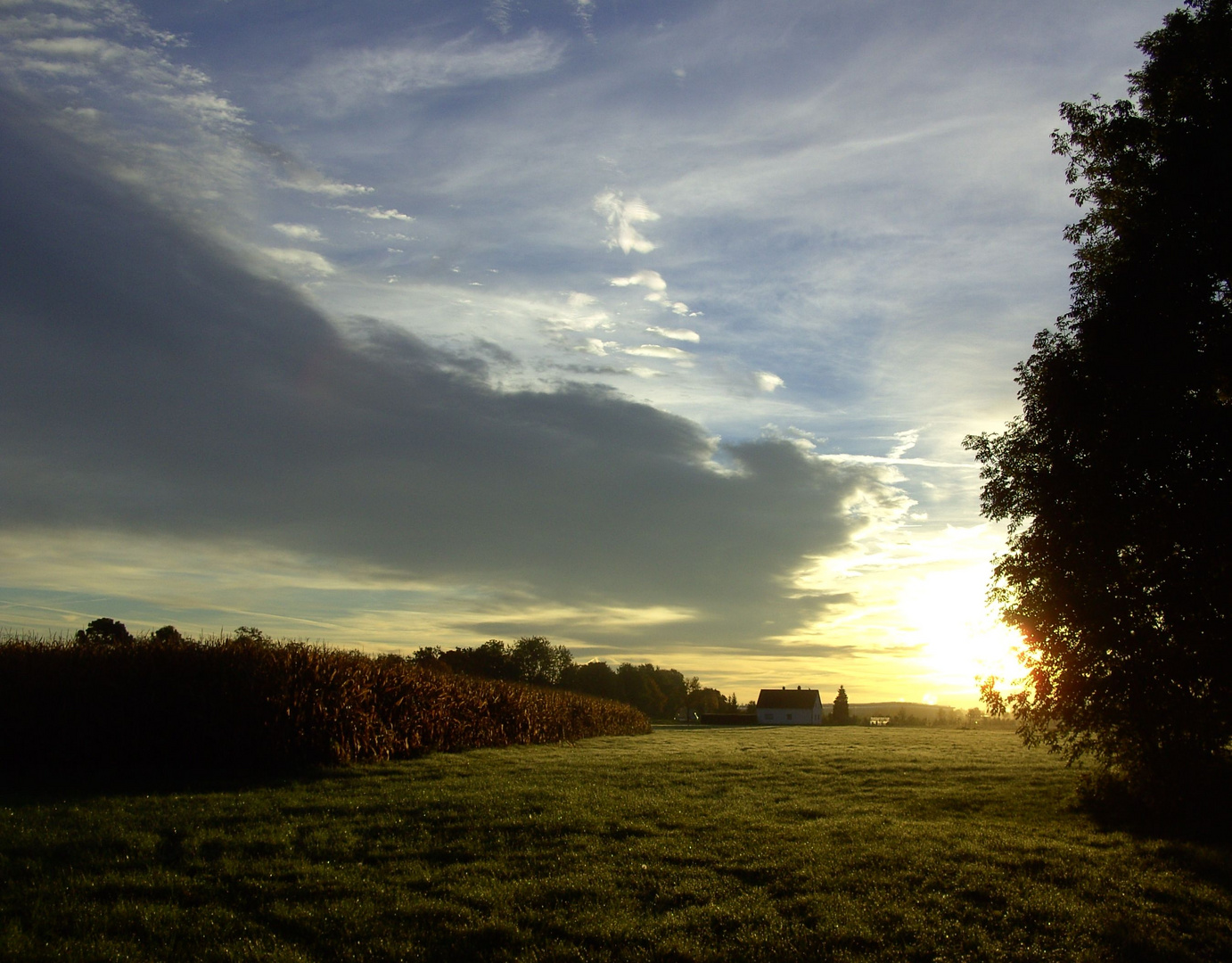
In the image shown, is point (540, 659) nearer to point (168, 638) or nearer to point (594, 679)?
point (594, 679)

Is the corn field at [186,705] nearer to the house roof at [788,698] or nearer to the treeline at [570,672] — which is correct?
the treeline at [570,672]

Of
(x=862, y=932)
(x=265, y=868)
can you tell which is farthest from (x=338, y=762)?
(x=862, y=932)

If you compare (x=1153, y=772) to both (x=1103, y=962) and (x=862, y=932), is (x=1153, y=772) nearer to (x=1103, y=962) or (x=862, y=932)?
(x=1103, y=962)

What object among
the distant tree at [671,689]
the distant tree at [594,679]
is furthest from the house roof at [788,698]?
the distant tree at [594,679]

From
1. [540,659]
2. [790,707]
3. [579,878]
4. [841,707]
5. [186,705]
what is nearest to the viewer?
[579,878]

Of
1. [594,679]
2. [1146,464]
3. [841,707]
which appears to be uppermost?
[1146,464]

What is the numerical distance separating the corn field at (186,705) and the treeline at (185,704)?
28 mm

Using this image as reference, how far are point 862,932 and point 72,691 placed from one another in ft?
76.3

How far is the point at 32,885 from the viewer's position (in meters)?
10.3

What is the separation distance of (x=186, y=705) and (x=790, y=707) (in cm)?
12128

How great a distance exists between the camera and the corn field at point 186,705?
21.6 meters

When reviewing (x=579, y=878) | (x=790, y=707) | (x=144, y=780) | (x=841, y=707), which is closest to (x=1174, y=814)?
(x=579, y=878)

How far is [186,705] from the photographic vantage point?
22.1m

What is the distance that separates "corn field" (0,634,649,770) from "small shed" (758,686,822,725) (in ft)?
374
